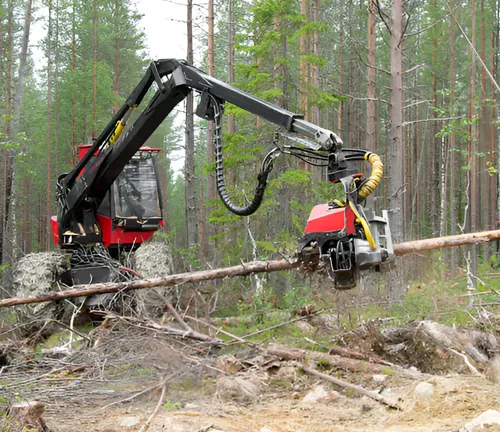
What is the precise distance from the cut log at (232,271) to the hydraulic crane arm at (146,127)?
1.60m

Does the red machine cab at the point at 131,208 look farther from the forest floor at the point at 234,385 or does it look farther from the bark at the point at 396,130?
the bark at the point at 396,130

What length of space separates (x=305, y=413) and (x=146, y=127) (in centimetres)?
484

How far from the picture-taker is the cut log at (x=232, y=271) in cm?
676

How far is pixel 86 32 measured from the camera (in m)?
29.3

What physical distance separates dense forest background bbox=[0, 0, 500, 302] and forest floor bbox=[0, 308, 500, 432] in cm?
435

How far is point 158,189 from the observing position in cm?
1076

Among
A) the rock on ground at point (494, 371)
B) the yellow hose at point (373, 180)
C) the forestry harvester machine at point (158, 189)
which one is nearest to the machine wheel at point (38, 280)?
the forestry harvester machine at point (158, 189)

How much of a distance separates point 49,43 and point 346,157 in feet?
93.6

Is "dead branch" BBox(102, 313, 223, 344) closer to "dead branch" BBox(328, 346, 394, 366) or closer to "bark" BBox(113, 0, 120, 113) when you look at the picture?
"dead branch" BBox(328, 346, 394, 366)

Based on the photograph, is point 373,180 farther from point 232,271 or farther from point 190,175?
point 190,175

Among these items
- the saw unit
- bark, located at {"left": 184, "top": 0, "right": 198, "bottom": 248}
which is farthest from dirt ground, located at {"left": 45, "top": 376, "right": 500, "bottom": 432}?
bark, located at {"left": 184, "top": 0, "right": 198, "bottom": 248}

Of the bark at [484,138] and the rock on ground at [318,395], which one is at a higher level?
the bark at [484,138]

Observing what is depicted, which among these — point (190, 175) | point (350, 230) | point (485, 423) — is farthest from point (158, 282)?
point (190, 175)

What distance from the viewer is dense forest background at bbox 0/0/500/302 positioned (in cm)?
1325
